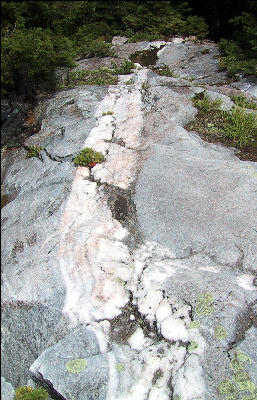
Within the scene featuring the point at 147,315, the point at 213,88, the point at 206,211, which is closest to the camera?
the point at 147,315

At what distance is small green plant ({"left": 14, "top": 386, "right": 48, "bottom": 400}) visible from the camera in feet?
14.6

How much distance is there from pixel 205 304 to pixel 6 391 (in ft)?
9.98

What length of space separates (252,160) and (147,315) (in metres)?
4.64

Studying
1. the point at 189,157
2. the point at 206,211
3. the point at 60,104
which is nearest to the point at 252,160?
the point at 189,157

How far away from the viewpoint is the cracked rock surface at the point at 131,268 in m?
4.39

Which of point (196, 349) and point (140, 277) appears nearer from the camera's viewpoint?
point (196, 349)

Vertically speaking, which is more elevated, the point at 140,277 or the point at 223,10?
the point at 223,10

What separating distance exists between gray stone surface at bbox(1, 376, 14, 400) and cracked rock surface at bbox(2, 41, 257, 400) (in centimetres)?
2

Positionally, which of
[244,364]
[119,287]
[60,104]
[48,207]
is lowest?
[244,364]

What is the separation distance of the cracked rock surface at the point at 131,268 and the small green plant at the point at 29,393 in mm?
108

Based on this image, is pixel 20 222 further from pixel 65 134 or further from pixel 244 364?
pixel 244 364

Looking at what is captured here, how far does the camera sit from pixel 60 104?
1002 cm

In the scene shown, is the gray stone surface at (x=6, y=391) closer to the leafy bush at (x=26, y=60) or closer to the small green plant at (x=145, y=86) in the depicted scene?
the leafy bush at (x=26, y=60)

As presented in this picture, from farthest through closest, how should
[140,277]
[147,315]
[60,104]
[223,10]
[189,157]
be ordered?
[223,10]
[60,104]
[189,157]
[140,277]
[147,315]
